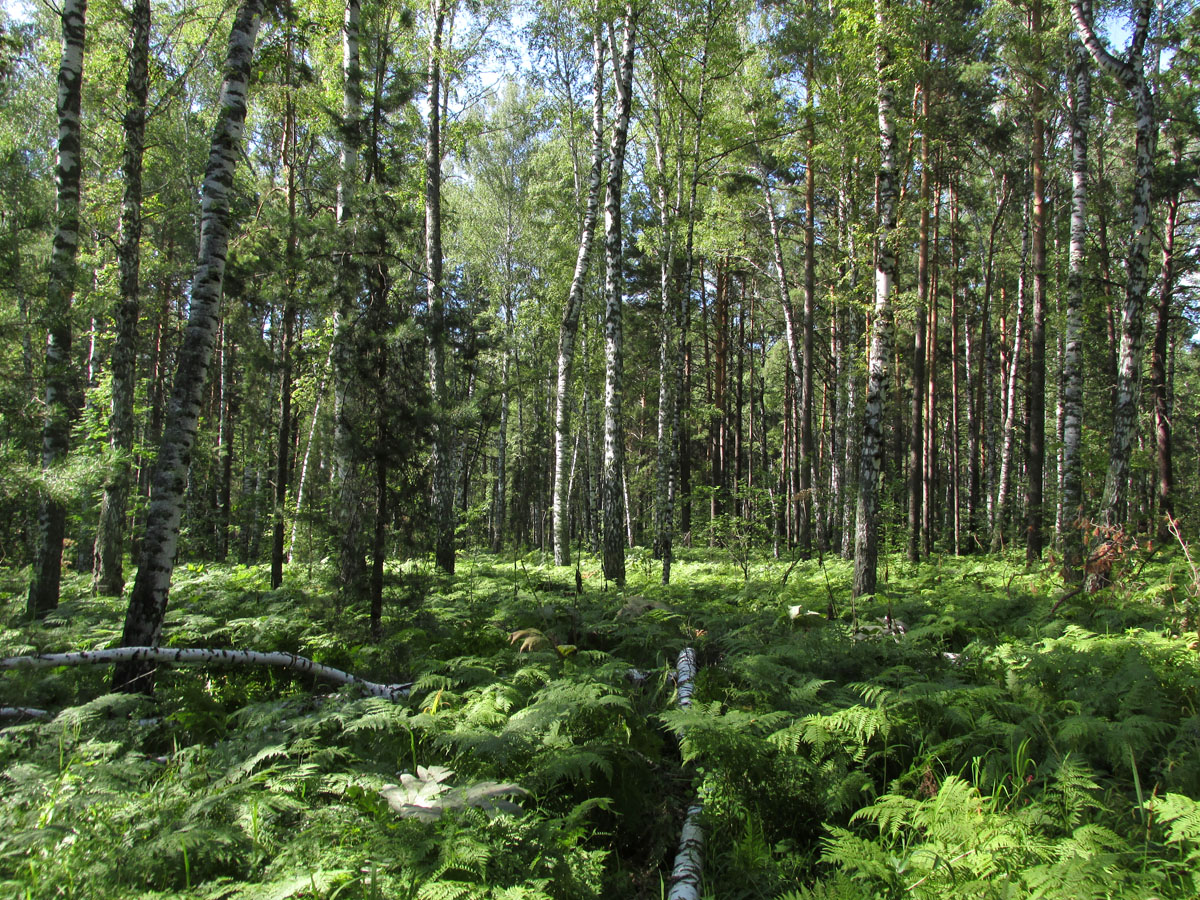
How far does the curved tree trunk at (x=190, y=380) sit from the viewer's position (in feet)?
16.9

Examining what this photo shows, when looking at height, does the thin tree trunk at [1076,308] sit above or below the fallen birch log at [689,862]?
above

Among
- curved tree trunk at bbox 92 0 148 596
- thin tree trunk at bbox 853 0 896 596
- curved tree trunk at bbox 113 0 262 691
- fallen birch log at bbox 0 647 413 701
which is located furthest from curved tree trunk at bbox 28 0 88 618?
thin tree trunk at bbox 853 0 896 596

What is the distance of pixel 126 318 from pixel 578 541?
26.7 feet

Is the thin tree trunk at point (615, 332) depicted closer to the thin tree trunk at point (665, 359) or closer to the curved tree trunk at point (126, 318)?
the thin tree trunk at point (665, 359)

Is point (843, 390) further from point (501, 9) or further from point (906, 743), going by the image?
point (906, 743)

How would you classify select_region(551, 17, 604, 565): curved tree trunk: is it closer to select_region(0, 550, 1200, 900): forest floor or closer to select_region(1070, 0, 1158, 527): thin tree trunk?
select_region(0, 550, 1200, 900): forest floor

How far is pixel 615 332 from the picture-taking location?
10758 millimetres

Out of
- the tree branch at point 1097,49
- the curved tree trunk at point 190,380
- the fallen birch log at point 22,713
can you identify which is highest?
the tree branch at point 1097,49

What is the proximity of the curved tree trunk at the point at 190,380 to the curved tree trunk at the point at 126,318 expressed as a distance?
12.0 ft

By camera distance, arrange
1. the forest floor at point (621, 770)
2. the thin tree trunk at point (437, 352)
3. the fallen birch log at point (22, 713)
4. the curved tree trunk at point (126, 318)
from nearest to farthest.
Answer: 1. the forest floor at point (621, 770)
2. the fallen birch log at point (22, 713)
3. the curved tree trunk at point (126, 318)
4. the thin tree trunk at point (437, 352)

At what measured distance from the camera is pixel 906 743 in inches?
152

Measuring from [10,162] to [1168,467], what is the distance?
79.2ft

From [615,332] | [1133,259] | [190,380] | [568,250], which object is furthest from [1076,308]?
[568,250]

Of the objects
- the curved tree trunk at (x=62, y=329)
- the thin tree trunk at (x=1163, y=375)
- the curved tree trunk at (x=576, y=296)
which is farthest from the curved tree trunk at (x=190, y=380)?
the thin tree trunk at (x=1163, y=375)
